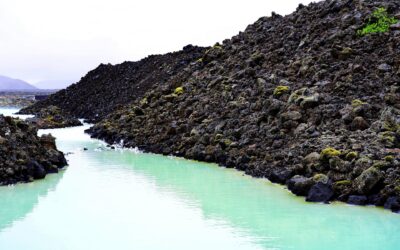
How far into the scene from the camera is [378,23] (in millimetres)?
30641

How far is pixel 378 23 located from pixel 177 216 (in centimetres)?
1931

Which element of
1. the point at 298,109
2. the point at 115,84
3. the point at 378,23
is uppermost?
the point at 378,23

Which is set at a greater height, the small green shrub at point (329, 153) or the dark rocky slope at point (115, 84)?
the dark rocky slope at point (115, 84)

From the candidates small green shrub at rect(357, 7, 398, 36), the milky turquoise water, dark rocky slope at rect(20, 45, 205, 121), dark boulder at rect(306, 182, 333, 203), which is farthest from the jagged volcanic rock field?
dark rocky slope at rect(20, 45, 205, 121)

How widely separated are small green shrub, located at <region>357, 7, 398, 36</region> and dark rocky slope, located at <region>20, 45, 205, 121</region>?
26.7 m

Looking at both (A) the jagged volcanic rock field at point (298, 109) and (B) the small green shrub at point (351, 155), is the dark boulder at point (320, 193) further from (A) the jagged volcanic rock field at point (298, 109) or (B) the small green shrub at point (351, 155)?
(B) the small green shrub at point (351, 155)

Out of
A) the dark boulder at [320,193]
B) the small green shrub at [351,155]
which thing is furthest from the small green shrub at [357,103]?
the dark boulder at [320,193]

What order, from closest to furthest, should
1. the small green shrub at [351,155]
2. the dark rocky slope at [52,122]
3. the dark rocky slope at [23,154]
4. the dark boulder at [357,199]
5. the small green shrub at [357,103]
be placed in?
the dark boulder at [357,199]
the small green shrub at [351,155]
the dark rocky slope at [23,154]
the small green shrub at [357,103]
the dark rocky slope at [52,122]

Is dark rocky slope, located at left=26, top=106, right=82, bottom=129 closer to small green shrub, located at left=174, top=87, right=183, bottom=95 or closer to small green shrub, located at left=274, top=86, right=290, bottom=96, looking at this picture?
small green shrub, located at left=174, top=87, right=183, bottom=95

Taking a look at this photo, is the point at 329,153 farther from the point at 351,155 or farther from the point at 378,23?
the point at 378,23

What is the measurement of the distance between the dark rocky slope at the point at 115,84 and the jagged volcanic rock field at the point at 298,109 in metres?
18.4

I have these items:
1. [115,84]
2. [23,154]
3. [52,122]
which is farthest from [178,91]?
[115,84]

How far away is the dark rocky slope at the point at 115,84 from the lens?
2386 inches

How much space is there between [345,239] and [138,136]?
70.8 feet
